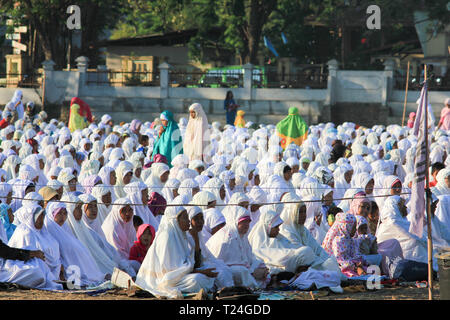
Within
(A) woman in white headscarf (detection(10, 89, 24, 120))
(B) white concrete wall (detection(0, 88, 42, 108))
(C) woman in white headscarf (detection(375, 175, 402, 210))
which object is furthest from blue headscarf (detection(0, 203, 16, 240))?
(B) white concrete wall (detection(0, 88, 42, 108))

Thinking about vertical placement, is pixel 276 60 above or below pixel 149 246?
above

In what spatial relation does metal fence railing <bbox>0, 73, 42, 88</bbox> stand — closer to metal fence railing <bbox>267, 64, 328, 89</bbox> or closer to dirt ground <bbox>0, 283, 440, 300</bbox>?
metal fence railing <bbox>267, 64, 328, 89</bbox>

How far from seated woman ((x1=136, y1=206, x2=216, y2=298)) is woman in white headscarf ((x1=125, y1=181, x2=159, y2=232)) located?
2.03m

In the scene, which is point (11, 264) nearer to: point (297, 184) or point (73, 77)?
point (297, 184)

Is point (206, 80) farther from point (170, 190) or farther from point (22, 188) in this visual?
point (22, 188)

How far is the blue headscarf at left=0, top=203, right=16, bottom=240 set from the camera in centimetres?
898

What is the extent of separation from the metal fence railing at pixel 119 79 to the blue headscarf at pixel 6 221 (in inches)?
731

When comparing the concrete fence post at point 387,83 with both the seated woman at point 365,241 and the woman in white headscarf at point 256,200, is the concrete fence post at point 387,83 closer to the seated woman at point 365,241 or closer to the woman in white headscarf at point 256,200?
the woman in white headscarf at point 256,200

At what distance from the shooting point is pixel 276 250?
8766mm

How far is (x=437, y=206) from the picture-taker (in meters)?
10.4

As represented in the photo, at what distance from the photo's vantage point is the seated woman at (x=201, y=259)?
8.11 metres

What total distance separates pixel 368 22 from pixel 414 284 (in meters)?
22.0

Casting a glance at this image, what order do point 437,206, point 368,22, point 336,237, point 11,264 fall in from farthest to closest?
point 368,22 < point 437,206 < point 336,237 < point 11,264
